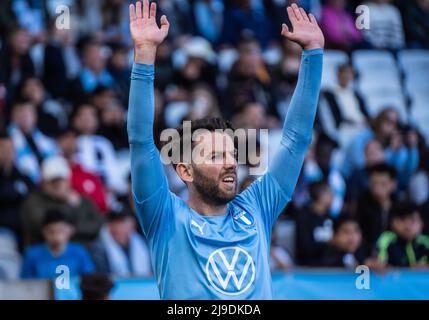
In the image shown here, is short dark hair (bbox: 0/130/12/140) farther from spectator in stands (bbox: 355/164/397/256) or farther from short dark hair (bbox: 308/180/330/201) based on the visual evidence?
spectator in stands (bbox: 355/164/397/256)

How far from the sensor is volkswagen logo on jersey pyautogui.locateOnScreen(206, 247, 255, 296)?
4.60 meters

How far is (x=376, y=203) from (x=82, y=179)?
2.83 metres

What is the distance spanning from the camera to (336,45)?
13.2 meters

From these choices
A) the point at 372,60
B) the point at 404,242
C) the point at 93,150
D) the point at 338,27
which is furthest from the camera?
the point at 338,27

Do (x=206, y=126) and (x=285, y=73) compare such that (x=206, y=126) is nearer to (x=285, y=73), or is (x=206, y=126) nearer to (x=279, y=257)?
(x=279, y=257)

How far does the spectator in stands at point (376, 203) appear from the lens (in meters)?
9.91

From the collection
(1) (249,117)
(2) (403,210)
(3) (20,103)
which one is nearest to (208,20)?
(1) (249,117)

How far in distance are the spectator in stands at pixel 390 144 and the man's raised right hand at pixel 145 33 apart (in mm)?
6682

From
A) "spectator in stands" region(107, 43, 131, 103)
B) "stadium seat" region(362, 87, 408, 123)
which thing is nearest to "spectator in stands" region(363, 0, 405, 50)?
"stadium seat" region(362, 87, 408, 123)

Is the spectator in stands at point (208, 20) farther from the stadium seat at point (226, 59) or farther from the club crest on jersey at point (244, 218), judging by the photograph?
the club crest on jersey at point (244, 218)

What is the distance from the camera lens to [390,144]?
454 inches

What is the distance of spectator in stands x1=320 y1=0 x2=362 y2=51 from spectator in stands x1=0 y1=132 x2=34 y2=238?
498cm
